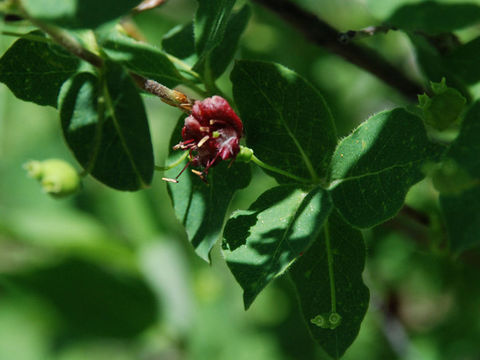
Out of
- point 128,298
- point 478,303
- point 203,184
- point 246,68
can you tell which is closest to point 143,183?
point 203,184

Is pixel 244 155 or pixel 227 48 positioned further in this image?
pixel 227 48

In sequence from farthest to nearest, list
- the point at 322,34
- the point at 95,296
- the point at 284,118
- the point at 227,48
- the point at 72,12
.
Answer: the point at 95,296 → the point at 322,34 → the point at 227,48 → the point at 284,118 → the point at 72,12

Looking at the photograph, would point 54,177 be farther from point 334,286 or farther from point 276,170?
point 334,286

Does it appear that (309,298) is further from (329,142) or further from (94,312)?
(94,312)

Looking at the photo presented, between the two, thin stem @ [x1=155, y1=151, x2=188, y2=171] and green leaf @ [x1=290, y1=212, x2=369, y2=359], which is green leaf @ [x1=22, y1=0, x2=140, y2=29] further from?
green leaf @ [x1=290, y1=212, x2=369, y2=359]

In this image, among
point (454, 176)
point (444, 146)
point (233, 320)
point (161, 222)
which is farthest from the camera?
point (161, 222)

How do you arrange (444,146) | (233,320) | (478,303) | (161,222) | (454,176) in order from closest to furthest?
1. (454,176)
2. (444,146)
3. (478,303)
4. (233,320)
5. (161,222)

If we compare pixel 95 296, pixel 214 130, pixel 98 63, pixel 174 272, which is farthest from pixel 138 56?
pixel 95 296

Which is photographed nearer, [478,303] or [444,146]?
[444,146]
